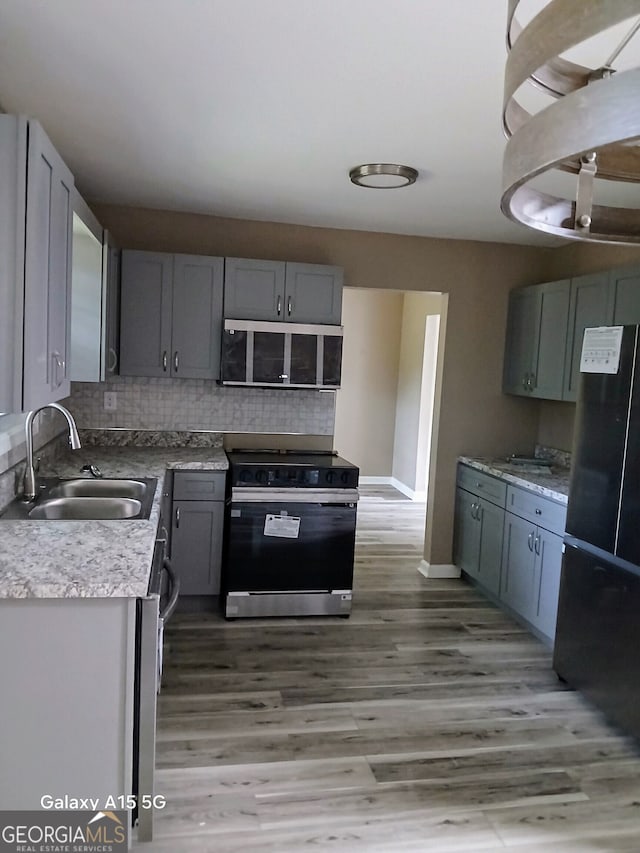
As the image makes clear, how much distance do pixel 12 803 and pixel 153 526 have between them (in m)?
0.91

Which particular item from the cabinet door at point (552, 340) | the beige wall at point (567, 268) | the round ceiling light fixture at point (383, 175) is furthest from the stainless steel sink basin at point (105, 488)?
the beige wall at point (567, 268)

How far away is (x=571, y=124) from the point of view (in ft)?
2.43

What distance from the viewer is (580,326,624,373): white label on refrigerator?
286cm

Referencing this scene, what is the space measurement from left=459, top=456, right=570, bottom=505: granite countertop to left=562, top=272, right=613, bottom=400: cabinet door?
1.65ft

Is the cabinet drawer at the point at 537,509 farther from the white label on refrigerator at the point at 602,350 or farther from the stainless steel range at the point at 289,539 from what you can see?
the stainless steel range at the point at 289,539

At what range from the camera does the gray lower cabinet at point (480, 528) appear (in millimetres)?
4082

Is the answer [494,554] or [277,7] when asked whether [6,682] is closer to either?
[277,7]

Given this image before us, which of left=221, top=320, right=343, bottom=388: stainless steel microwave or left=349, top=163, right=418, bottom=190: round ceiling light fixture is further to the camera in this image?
left=221, top=320, right=343, bottom=388: stainless steel microwave

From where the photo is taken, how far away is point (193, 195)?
3705 millimetres

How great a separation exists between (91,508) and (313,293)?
77.0 inches

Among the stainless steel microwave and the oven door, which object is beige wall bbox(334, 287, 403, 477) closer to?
the stainless steel microwave

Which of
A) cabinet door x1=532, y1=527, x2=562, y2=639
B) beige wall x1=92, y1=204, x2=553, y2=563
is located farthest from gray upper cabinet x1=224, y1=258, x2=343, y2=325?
cabinet door x1=532, y1=527, x2=562, y2=639

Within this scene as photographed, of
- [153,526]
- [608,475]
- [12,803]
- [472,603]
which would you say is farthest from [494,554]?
[12,803]

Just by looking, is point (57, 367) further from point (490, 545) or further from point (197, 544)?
point (490, 545)
